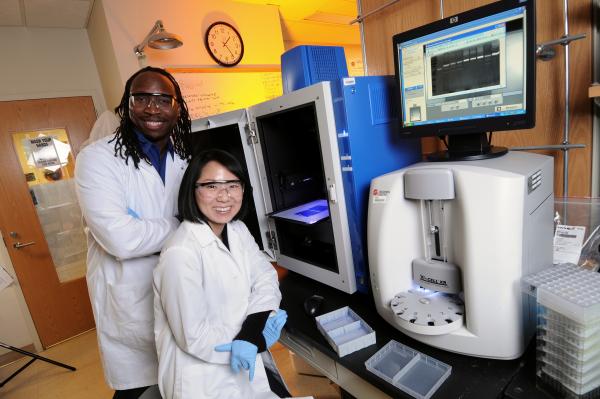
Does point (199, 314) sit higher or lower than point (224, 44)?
lower

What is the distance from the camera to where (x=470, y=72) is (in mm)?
834

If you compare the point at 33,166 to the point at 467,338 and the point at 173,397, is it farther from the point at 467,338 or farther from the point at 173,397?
the point at 467,338

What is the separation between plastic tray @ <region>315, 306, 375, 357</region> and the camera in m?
0.87

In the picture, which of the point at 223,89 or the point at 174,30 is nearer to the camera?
the point at 174,30

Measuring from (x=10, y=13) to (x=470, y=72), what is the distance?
118 inches

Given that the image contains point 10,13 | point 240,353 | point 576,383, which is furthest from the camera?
point 10,13

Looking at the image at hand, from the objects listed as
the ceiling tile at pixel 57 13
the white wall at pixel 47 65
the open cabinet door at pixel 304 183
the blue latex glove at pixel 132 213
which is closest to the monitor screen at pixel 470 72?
the open cabinet door at pixel 304 183

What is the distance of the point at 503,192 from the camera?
2.22ft

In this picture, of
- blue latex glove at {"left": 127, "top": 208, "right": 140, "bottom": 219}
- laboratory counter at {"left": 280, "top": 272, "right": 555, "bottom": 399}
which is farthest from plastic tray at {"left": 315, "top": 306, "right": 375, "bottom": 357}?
blue latex glove at {"left": 127, "top": 208, "right": 140, "bottom": 219}

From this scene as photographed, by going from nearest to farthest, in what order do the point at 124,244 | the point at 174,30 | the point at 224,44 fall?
1. the point at 124,244
2. the point at 174,30
3. the point at 224,44

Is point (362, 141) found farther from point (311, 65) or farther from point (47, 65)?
point (47, 65)

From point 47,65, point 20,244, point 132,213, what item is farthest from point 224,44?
point 20,244

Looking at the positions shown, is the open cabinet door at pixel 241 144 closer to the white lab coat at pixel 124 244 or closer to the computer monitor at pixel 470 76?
the white lab coat at pixel 124 244

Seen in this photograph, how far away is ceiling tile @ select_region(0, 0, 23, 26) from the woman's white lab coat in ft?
7.84
